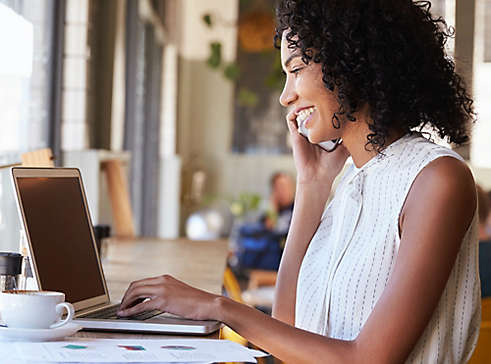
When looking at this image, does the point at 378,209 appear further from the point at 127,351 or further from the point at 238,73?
the point at 238,73

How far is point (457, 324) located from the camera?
150 centimetres

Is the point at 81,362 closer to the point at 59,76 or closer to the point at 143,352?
the point at 143,352

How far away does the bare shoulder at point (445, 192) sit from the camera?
137 cm

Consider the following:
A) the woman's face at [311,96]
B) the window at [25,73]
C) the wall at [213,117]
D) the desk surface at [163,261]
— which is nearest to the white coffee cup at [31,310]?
the desk surface at [163,261]

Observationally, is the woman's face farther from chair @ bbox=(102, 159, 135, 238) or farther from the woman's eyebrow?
chair @ bbox=(102, 159, 135, 238)

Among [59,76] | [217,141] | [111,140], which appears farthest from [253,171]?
[59,76]

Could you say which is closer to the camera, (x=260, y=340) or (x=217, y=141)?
(x=260, y=340)

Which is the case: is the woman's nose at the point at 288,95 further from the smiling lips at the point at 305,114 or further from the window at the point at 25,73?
the window at the point at 25,73

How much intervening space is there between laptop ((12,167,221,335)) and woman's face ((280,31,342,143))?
471 millimetres

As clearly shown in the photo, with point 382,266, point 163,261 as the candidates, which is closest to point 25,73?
point 163,261

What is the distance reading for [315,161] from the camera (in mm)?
2057

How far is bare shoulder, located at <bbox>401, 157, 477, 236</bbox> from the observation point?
1.37 meters

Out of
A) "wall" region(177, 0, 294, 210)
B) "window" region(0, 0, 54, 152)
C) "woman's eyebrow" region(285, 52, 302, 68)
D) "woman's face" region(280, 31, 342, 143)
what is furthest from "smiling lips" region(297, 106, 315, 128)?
"wall" region(177, 0, 294, 210)

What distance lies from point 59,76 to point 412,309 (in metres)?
2.26
